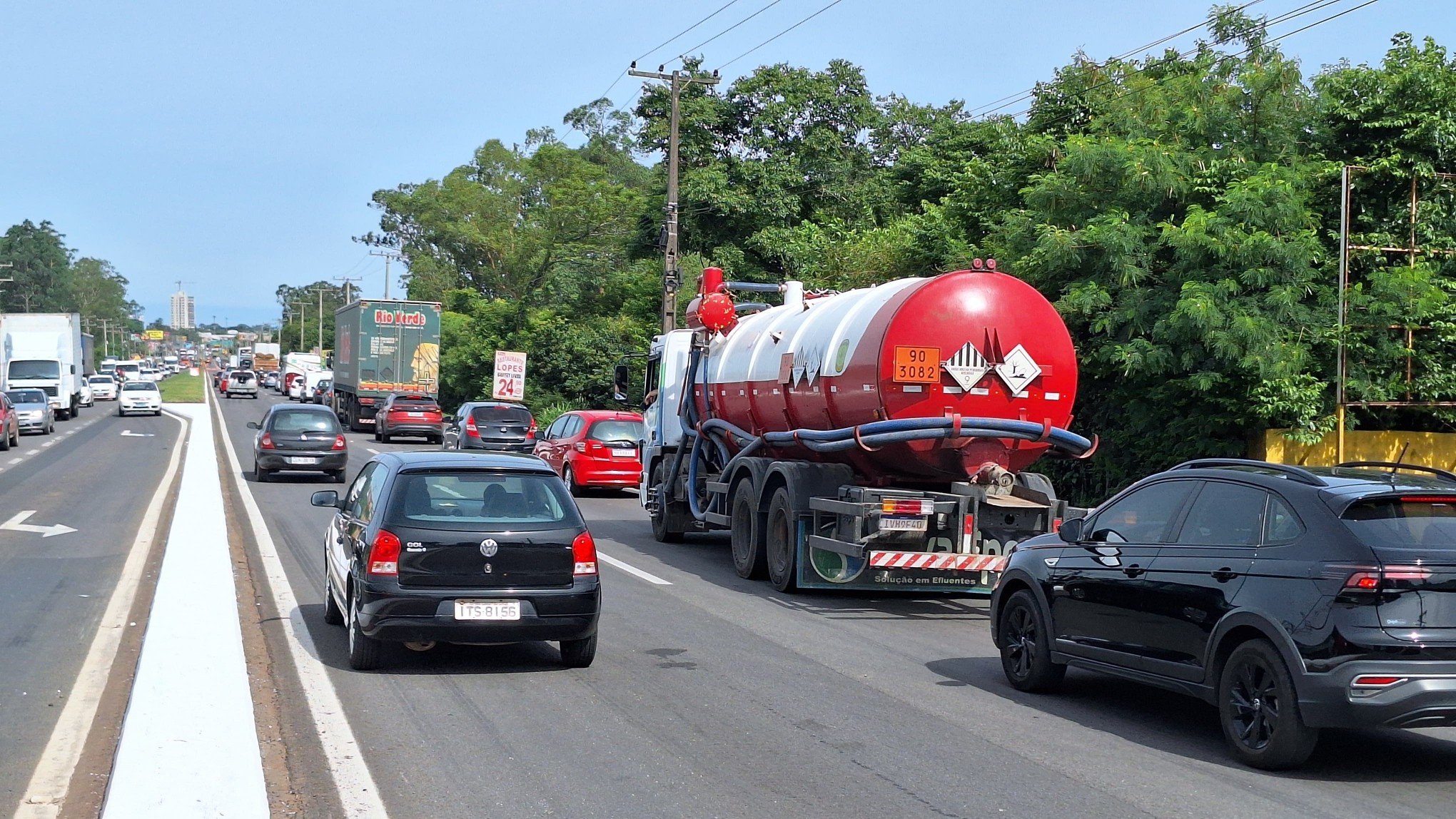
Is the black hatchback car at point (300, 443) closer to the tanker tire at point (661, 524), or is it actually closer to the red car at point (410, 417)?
the tanker tire at point (661, 524)

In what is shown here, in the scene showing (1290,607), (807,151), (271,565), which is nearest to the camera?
(1290,607)

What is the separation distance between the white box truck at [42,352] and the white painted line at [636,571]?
146ft

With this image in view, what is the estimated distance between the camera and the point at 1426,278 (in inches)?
715

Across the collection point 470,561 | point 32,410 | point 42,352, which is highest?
point 42,352

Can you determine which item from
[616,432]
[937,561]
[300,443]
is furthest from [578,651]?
[300,443]

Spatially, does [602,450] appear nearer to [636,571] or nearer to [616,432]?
[616,432]

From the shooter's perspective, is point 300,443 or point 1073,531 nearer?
point 1073,531

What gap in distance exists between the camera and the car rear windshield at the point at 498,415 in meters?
33.3

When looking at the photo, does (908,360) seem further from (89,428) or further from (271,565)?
(89,428)

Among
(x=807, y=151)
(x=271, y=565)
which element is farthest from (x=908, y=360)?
(x=807, y=151)

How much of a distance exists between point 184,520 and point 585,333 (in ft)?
102

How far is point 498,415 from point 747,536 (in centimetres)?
1945

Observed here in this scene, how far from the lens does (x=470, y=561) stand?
8875 mm

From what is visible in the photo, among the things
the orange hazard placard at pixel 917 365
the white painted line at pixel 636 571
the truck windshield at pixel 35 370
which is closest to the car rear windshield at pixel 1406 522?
the orange hazard placard at pixel 917 365
